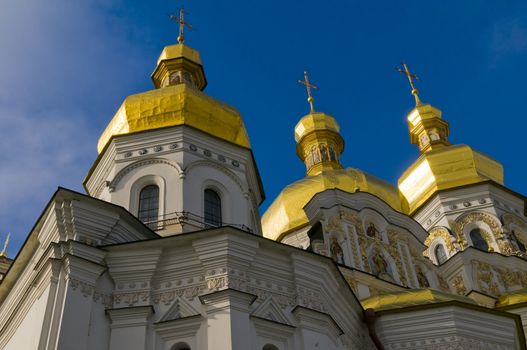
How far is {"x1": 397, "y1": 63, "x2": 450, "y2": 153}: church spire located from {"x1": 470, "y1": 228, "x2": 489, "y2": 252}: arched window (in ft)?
17.6

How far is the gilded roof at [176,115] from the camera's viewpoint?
15.9 m

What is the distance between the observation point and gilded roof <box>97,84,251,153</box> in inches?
624

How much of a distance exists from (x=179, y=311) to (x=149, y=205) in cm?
430

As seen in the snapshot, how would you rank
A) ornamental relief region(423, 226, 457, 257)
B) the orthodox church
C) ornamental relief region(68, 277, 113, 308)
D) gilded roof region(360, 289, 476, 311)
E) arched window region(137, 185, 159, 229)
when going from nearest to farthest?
ornamental relief region(68, 277, 113, 308) → the orthodox church → gilded roof region(360, 289, 476, 311) → arched window region(137, 185, 159, 229) → ornamental relief region(423, 226, 457, 257)

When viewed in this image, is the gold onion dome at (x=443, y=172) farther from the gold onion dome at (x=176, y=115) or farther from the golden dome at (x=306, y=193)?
the gold onion dome at (x=176, y=115)

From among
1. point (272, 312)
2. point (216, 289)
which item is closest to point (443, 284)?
point (272, 312)

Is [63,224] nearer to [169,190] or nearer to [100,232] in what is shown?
[100,232]

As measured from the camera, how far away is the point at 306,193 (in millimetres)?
21547

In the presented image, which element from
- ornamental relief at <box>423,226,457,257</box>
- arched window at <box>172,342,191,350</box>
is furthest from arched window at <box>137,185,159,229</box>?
ornamental relief at <box>423,226,457,257</box>

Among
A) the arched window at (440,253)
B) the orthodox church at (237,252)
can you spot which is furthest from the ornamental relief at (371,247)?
the arched window at (440,253)

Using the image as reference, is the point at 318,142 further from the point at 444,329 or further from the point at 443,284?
the point at 444,329

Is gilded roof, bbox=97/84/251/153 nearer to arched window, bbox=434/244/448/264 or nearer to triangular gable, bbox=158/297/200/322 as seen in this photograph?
triangular gable, bbox=158/297/200/322

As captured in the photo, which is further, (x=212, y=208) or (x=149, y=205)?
(x=212, y=208)

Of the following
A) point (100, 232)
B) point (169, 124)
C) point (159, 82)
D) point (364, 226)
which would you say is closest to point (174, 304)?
point (100, 232)
